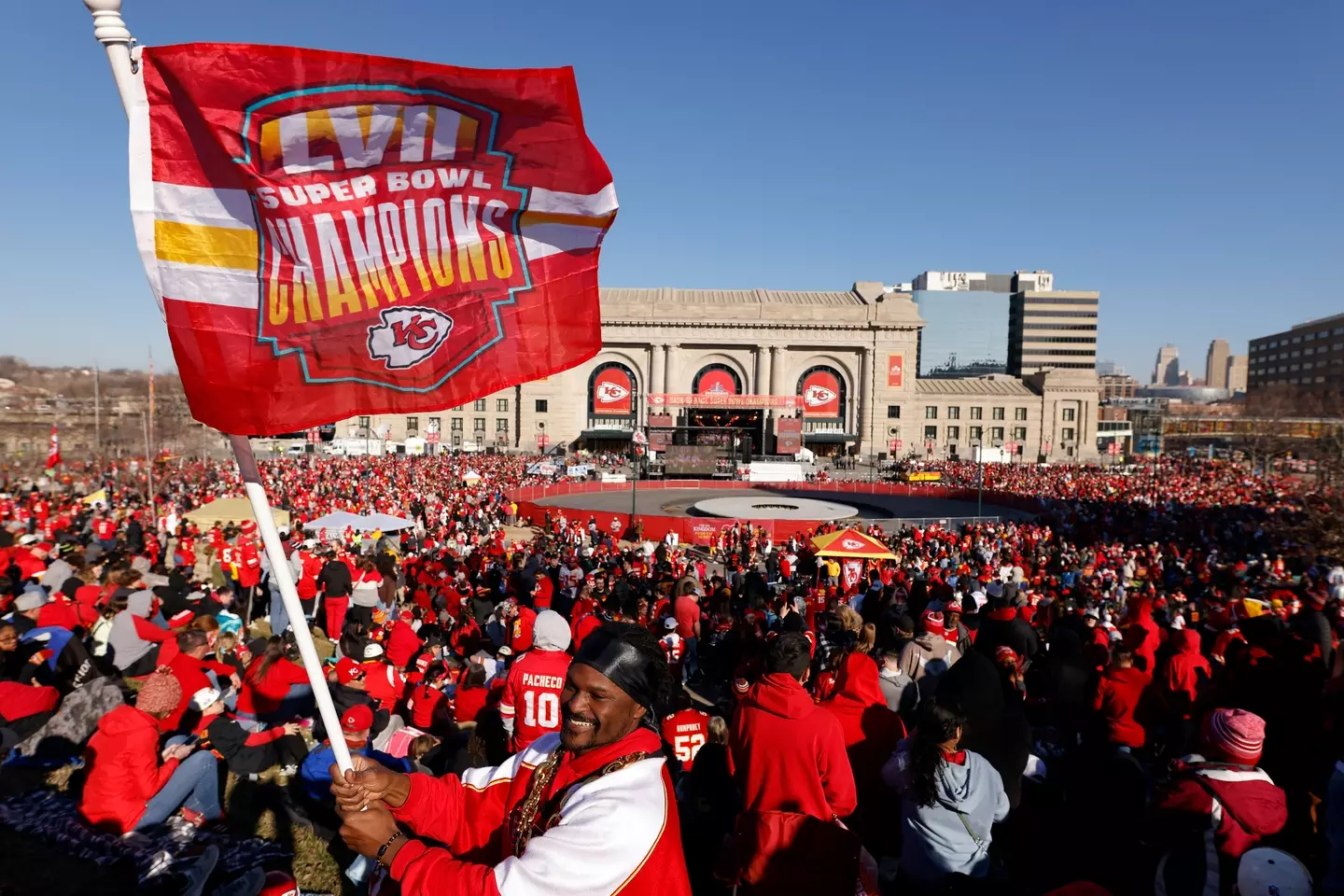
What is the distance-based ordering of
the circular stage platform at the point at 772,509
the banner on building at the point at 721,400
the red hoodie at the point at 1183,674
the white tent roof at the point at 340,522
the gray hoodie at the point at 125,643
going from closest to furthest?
1. the red hoodie at the point at 1183,674
2. the gray hoodie at the point at 125,643
3. the white tent roof at the point at 340,522
4. the circular stage platform at the point at 772,509
5. the banner on building at the point at 721,400

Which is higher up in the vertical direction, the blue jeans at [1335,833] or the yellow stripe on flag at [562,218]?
the yellow stripe on flag at [562,218]

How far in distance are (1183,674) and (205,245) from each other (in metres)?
9.19

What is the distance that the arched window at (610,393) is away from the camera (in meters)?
75.1

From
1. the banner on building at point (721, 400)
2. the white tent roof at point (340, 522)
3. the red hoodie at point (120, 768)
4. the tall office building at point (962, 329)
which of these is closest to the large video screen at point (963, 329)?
the tall office building at point (962, 329)

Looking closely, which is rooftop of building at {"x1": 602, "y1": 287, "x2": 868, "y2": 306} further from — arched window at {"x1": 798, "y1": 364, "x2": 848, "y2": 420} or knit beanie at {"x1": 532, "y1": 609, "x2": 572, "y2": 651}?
knit beanie at {"x1": 532, "y1": 609, "x2": 572, "y2": 651}

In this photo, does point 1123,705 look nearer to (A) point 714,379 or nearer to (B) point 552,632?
(B) point 552,632

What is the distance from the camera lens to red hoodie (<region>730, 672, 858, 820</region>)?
13.0 ft

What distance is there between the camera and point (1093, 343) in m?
136

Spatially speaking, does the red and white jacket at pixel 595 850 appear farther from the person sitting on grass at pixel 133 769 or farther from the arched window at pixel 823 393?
the arched window at pixel 823 393

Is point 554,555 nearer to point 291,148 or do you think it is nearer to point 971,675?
point 971,675

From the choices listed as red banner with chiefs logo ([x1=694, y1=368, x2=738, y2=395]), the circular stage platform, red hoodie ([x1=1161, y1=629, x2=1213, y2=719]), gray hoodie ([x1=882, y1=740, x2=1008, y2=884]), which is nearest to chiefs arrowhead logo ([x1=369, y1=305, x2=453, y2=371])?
gray hoodie ([x1=882, y1=740, x2=1008, y2=884])

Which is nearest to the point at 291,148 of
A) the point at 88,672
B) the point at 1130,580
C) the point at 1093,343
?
the point at 88,672

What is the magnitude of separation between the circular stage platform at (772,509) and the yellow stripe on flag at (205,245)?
90.1ft

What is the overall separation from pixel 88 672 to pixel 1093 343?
155m
